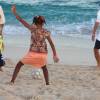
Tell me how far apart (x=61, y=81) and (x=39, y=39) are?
1019 mm

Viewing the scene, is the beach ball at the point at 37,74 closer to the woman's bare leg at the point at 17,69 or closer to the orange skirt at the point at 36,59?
the woman's bare leg at the point at 17,69

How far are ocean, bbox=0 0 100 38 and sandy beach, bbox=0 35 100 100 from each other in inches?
193

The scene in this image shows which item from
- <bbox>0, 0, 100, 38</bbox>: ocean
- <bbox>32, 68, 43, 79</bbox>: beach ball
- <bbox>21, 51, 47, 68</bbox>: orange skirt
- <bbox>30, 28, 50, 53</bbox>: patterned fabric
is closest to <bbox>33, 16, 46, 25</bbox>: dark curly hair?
<bbox>30, 28, 50, 53</bbox>: patterned fabric

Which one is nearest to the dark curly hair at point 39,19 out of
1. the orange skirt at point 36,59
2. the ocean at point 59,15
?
the orange skirt at point 36,59

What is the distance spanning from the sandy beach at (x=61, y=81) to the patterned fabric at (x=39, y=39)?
57cm

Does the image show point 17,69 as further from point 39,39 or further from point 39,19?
point 39,19

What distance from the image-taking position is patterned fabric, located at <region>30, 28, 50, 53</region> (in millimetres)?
7875

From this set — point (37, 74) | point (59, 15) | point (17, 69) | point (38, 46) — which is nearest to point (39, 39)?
point (38, 46)

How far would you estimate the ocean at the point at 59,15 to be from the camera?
58.2ft

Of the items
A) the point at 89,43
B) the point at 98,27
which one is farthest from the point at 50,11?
the point at 98,27

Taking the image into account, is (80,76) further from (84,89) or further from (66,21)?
(66,21)

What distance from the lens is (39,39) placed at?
25.9 ft

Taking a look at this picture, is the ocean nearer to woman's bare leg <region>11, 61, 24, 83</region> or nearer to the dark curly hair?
woman's bare leg <region>11, 61, 24, 83</region>

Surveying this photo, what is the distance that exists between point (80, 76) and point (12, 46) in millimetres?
4795
